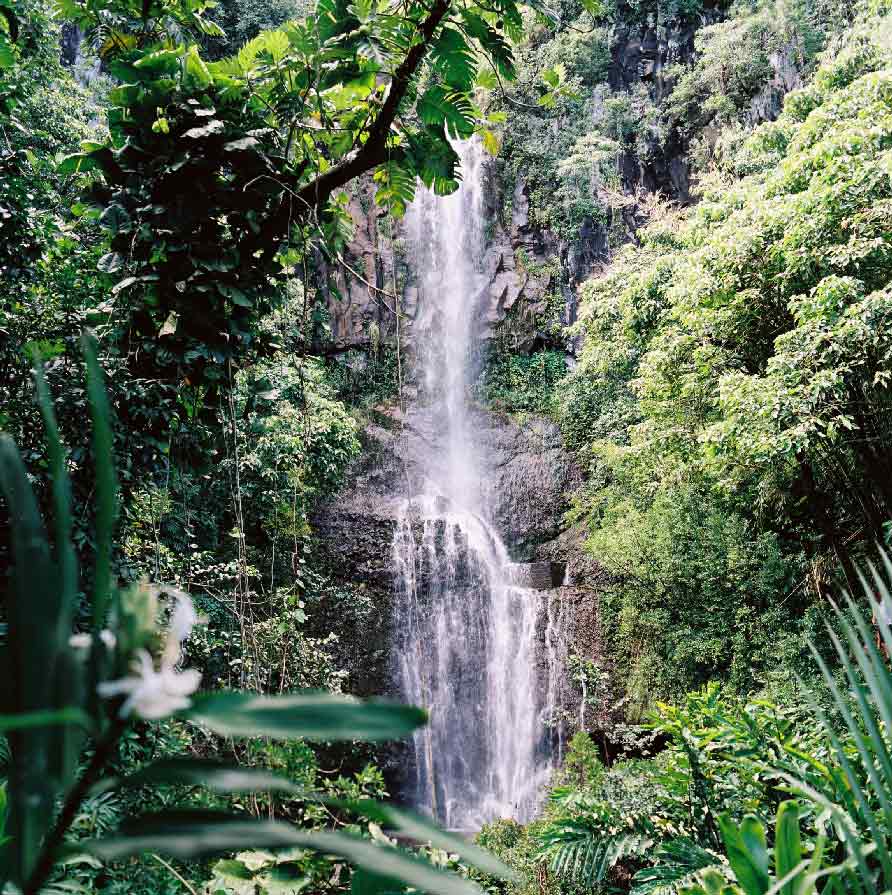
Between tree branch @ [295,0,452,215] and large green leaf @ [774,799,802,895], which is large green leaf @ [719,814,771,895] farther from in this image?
tree branch @ [295,0,452,215]

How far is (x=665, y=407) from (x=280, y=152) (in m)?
4.87

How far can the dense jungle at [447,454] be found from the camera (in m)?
0.40

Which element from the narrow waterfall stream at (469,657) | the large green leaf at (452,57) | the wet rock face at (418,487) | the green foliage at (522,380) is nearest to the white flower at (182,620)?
the large green leaf at (452,57)

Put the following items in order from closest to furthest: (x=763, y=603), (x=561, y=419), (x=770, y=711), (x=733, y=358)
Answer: (x=770, y=711), (x=733, y=358), (x=763, y=603), (x=561, y=419)

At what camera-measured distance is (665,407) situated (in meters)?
6.03

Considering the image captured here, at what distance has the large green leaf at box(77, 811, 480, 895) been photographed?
0.31 meters

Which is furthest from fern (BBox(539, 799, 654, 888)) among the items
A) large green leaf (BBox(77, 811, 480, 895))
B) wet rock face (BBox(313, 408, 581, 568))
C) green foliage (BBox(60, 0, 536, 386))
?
wet rock face (BBox(313, 408, 581, 568))

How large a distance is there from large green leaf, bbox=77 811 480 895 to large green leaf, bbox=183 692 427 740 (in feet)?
0.19

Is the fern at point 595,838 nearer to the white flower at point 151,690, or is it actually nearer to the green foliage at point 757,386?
the green foliage at point 757,386

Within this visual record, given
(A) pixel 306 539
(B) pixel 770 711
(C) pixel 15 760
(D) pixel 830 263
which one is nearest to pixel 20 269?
(C) pixel 15 760

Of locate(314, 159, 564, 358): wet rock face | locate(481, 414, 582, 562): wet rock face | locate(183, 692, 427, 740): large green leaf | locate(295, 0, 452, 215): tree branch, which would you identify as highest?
locate(314, 159, 564, 358): wet rock face

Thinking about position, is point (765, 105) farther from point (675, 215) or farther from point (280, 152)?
point (280, 152)

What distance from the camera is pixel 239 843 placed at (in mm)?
318

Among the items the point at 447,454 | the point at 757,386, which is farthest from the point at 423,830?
the point at 447,454
